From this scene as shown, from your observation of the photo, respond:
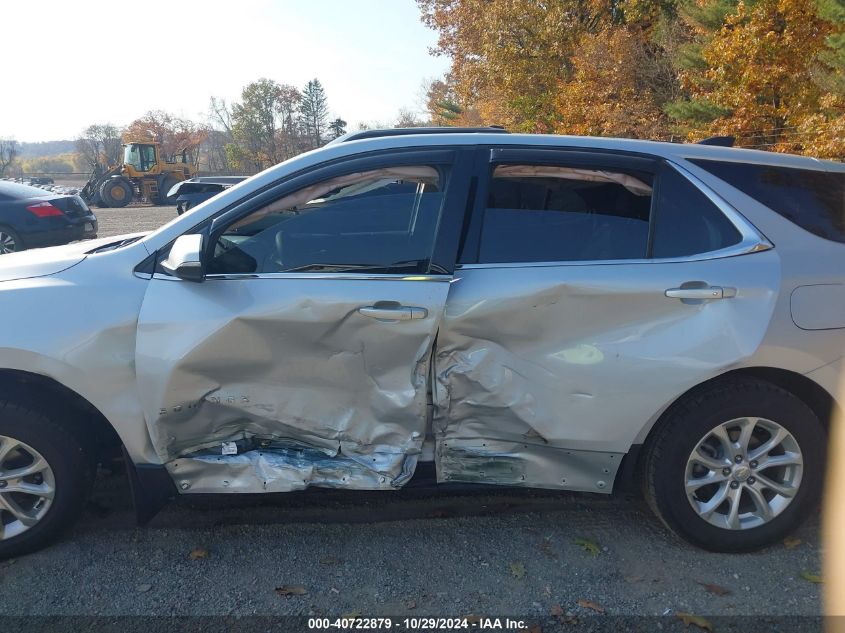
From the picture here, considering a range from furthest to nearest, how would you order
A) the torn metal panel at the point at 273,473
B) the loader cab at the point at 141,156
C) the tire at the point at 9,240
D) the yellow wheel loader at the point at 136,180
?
the loader cab at the point at 141,156, the yellow wheel loader at the point at 136,180, the tire at the point at 9,240, the torn metal panel at the point at 273,473

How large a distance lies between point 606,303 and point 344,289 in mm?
1087

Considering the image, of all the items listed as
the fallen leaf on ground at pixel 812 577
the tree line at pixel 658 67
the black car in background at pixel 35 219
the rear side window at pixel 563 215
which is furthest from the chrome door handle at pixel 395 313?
the tree line at pixel 658 67

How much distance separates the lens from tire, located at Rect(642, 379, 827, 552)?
8.97 ft

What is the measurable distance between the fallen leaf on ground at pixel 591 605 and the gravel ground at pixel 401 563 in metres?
0.01

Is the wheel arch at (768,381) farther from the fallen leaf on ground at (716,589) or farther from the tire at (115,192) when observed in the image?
the tire at (115,192)

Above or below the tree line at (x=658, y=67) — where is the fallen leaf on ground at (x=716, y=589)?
below

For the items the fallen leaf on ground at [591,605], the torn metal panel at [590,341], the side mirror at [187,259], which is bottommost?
the fallen leaf on ground at [591,605]

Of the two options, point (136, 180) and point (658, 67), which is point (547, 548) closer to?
point (658, 67)

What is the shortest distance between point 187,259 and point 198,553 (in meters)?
1.33

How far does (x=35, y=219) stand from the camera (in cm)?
1000

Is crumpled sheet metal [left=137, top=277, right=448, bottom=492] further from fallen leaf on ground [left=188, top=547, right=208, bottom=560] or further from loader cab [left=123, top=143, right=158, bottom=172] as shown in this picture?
loader cab [left=123, top=143, right=158, bottom=172]

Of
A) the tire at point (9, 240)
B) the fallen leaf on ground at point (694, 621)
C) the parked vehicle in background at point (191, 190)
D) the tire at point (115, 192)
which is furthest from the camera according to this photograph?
the tire at point (115, 192)

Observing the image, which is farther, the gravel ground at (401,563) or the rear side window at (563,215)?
the rear side window at (563,215)

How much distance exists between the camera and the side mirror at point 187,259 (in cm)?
257
